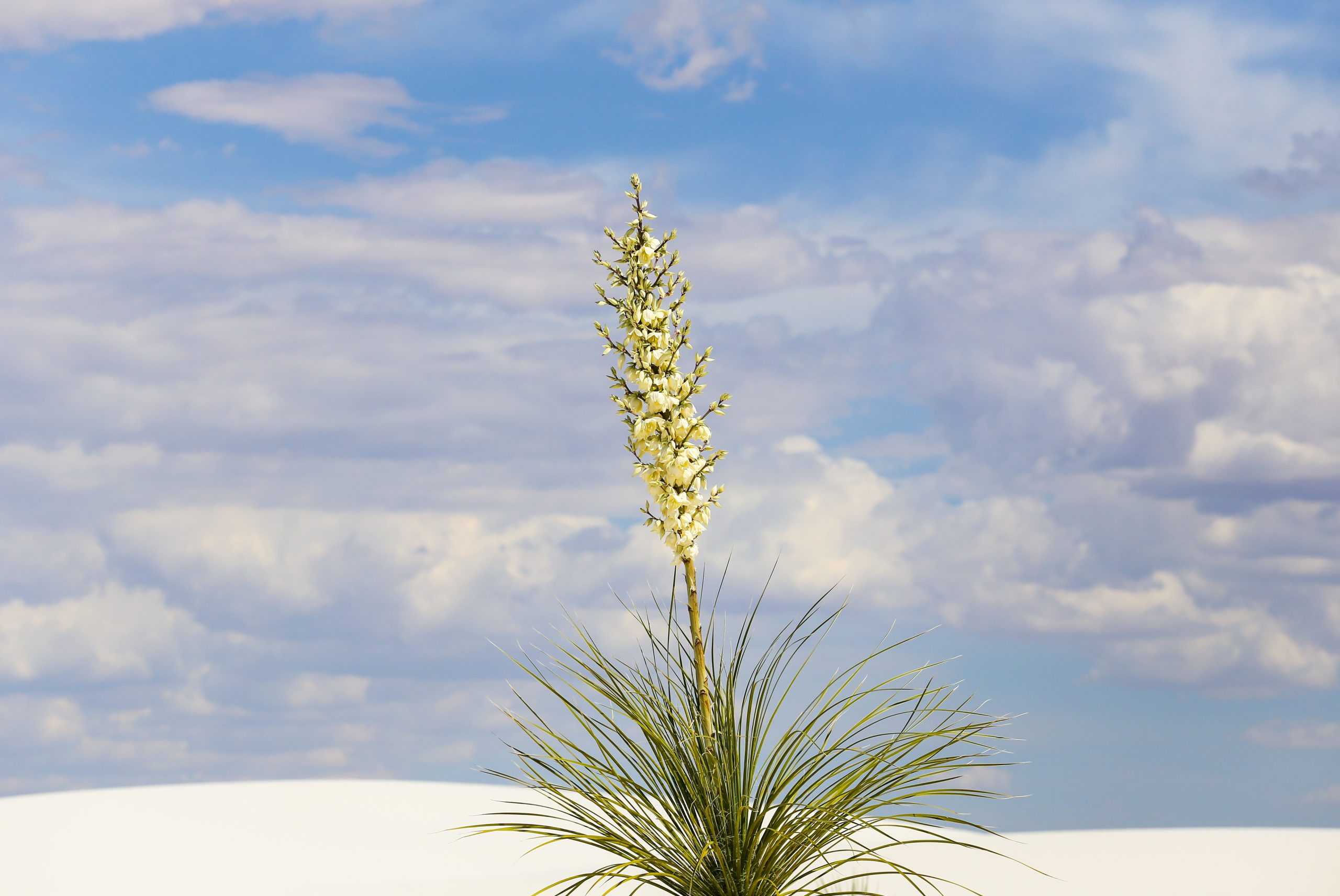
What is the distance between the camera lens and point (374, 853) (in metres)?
9.05

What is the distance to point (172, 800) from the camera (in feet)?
32.9

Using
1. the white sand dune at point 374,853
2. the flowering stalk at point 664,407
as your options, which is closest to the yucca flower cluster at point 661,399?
the flowering stalk at point 664,407

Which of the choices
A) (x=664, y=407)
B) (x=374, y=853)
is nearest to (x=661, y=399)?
(x=664, y=407)

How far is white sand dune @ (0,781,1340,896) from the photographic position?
8125 millimetres

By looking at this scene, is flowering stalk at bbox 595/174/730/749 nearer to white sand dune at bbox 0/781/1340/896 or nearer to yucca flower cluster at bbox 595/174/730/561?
yucca flower cluster at bbox 595/174/730/561

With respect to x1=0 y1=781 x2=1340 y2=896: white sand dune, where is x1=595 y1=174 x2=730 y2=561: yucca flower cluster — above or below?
above

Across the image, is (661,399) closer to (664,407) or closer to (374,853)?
(664,407)

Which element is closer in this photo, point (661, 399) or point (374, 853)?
point (661, 399)

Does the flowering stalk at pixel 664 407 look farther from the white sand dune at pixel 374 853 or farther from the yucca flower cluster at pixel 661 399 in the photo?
the white sand dune at pixel 374 853

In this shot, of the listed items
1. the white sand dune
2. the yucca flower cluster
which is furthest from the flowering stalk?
the white sand dune

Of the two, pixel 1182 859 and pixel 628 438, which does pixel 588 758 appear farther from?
pixel 1182 859

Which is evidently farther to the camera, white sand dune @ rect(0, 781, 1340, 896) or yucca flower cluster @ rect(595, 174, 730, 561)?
white sand dune @ rect(0, 781, 1340, 896)

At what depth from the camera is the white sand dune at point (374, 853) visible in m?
8.12

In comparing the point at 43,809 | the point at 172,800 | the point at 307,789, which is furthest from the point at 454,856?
the point at 43,809
